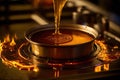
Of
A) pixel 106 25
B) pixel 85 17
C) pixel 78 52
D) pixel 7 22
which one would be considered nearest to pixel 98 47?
pixel 78 52

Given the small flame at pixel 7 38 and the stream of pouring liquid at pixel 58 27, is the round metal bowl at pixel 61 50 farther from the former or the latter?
the small flame at pixel 7 38

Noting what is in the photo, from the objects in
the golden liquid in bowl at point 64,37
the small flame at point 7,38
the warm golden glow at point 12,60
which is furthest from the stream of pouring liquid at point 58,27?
the small flame at point 7,38

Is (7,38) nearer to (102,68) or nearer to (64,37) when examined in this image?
(64,37)

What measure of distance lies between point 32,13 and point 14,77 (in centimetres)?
122

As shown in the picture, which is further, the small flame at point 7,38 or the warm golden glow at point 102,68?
the small flame at point 7,38

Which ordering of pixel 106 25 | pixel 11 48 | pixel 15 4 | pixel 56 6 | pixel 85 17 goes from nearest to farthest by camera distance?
pixel 56 6 → pixel 11 48 → pixel 106 25 → pixel 85 17 → pixel 15 4

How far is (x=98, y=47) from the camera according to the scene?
1.36 meters

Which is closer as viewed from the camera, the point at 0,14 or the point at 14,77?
the point at 14,77

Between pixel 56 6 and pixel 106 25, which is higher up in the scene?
pixel 56 6

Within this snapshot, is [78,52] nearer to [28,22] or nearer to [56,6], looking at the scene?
[56,6]

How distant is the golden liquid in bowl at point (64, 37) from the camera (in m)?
1.28

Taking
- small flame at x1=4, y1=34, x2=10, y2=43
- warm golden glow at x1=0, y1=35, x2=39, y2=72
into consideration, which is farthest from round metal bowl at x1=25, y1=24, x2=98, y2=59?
small flame at x1=4, y1=34, x2=10, y2=43

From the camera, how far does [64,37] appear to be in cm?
131

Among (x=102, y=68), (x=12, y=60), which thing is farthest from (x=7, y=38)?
(x=102, y=68)
